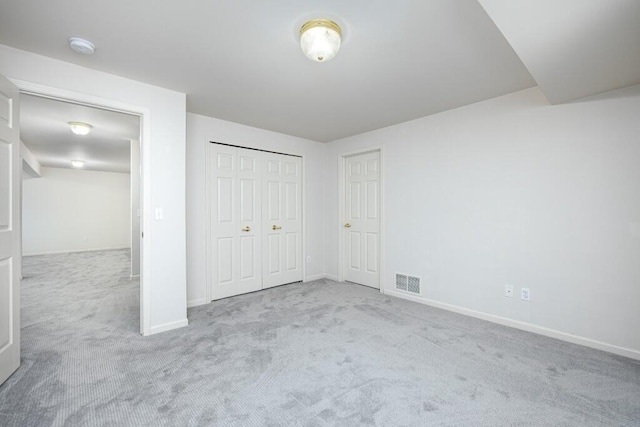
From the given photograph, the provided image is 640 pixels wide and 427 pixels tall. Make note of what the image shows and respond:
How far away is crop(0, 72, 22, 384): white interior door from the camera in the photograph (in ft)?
6.22

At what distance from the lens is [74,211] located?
26.6 ft

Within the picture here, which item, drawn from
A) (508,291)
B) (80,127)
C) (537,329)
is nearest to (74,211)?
(80,127)

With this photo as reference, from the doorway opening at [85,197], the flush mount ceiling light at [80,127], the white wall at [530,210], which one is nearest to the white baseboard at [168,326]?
the doorway opening at [85,197]

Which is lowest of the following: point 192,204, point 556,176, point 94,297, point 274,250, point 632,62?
point 94,297

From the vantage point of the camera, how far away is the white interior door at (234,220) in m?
3.75

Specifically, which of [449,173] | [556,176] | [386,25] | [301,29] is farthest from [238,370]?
[556,176]

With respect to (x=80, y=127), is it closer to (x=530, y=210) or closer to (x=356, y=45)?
(x=356, y=45)

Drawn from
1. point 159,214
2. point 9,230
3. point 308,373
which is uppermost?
point 159,214

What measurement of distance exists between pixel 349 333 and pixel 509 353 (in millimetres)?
1325

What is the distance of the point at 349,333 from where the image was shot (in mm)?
2691

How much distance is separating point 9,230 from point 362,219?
375 cm

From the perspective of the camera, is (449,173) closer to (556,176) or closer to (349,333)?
(556,176)

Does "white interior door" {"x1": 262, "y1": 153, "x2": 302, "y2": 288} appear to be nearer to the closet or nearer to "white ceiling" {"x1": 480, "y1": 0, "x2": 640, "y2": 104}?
the closet

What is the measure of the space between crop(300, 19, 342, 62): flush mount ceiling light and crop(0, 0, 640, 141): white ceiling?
48 millimetres
